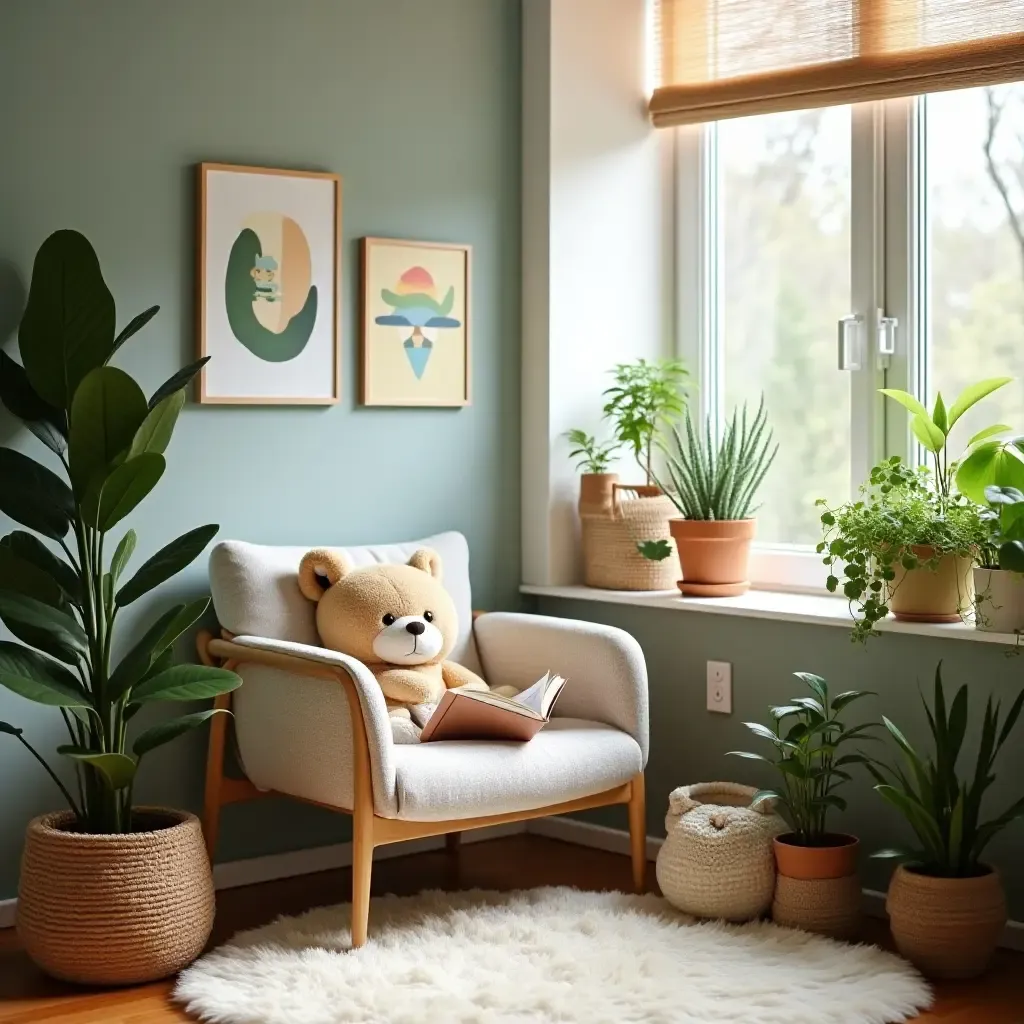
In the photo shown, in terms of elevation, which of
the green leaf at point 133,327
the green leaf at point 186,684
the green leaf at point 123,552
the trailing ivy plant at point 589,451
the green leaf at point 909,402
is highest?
the green leaf at point 133,327

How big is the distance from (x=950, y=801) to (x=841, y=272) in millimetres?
1506

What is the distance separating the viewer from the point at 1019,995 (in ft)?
9.62

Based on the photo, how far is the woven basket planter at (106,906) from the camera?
293 cm

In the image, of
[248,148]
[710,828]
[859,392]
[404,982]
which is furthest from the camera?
[859,392]

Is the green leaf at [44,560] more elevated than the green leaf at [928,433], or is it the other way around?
the green leaf at [928,433]

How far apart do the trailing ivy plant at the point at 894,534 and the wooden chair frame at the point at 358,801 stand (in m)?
0.67

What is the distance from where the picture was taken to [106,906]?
2930 millimetres

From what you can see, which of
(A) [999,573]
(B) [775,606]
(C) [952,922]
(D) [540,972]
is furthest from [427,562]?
(C) [952,922]

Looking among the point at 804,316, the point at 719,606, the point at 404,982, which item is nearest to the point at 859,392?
the point at 804,316

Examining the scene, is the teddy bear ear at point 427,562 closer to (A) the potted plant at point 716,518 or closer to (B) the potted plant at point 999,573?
(A) the potted plant at point 716,518

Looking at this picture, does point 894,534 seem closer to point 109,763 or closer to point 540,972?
point 540,972

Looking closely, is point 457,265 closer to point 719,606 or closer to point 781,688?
point 719,606

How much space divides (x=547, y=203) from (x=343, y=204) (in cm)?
60

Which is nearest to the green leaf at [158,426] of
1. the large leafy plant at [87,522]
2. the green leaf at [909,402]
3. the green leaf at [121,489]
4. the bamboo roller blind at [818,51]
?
the large leafy plant at [87,522]
